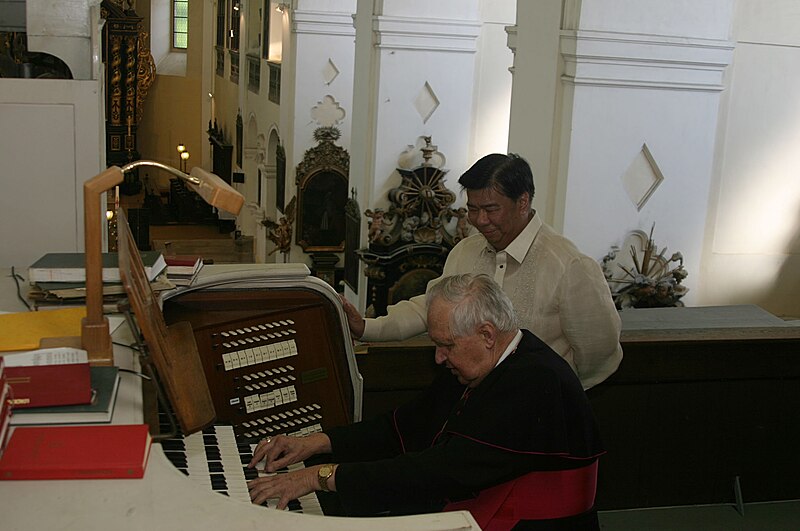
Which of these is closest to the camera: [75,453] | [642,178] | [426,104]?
[75,453]

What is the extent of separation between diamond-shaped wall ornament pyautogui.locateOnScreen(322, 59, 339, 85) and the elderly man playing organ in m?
10.7

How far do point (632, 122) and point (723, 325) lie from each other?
1447mm

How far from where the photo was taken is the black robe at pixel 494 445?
2766 mm

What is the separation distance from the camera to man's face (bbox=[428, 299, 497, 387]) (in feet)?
9.42

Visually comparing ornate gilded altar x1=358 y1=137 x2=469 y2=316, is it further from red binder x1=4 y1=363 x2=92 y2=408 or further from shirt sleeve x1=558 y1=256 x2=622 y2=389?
red binder x1=4 y1=363 x2=92 y2=408

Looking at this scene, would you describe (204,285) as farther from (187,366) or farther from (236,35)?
(236,35)

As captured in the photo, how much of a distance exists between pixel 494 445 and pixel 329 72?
11056 mm

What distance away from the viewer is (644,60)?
620 cm

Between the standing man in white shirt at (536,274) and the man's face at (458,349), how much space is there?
82 centimetres

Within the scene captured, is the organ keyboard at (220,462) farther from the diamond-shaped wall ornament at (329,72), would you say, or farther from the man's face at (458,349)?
the diamond-shaped wall ornament at (329,72)

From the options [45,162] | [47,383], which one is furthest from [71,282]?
[45,162]

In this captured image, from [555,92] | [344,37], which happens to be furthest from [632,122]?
[344,37]

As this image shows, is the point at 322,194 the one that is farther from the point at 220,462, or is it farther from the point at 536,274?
the point at 220,462

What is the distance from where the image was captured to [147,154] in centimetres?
2595
